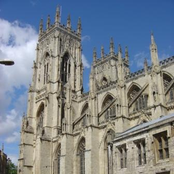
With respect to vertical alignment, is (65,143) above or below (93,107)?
below

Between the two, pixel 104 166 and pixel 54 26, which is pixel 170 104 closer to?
pixel 104 166

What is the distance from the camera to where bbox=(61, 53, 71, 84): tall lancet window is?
45.6 metres

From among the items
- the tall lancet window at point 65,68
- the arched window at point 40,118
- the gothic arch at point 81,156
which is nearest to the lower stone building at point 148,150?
the gothic arch at point 81,156

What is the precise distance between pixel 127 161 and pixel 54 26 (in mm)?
37330

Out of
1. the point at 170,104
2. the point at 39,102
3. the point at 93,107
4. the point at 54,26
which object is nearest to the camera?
the point at 170,104

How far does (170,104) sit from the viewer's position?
1080 inches

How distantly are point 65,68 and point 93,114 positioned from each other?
14.7m

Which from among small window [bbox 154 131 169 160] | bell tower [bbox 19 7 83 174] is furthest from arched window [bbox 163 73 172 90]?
small window [bbox 154 131 169 160]

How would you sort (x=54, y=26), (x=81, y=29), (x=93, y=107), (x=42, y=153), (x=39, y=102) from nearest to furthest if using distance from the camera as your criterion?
(x=93, y=107) < (x=42, y=153) < (x=39, y=102) < (x=54, y=26) < (x=81, y=29)

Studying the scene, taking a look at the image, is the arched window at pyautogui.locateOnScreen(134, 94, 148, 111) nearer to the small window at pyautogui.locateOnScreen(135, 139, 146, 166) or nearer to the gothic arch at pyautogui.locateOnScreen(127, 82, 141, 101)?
the gothic arch at pyautogui.locateOnScreen(127, 82, 141, 101)

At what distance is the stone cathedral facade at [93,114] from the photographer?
523 inches

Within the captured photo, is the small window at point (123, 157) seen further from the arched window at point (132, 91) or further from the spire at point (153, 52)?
the arched window at point (132, 91)

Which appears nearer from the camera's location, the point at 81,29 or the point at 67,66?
the point at 67,66

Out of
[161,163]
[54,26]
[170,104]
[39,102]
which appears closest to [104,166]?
[170,104]
